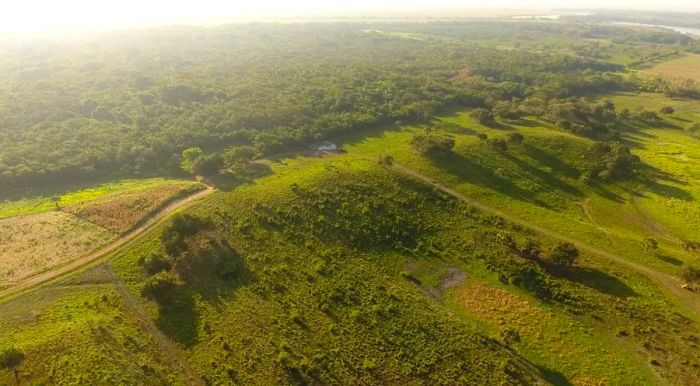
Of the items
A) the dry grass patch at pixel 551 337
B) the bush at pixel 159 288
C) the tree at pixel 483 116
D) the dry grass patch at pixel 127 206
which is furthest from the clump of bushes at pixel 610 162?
the bush at pixel 159 288

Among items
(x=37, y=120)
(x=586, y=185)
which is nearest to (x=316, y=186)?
(x=586, y=185)

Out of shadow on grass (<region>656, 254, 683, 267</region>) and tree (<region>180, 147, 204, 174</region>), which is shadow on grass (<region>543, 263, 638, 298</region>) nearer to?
shadow on grass (<region>656, 254, 683, 267</region>)

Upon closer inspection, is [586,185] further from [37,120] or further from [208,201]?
[37,120]

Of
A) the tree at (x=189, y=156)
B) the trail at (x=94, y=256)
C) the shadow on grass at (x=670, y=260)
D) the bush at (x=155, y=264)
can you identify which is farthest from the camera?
the tree at (x=189, y=156)

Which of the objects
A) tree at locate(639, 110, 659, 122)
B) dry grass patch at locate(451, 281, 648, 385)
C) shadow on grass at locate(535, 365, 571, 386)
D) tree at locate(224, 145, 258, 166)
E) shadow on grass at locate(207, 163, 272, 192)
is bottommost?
shadow on grass at locate(535, 365, 571, 386)

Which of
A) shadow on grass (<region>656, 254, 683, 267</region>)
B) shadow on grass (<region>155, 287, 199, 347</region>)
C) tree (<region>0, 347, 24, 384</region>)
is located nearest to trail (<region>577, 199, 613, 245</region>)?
shadow on grass (<region>656, 254, 683, 267</region>)

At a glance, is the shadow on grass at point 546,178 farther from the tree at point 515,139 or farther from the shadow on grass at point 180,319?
the shadow on grass at point 180,319

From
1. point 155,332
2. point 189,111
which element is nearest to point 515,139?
point 155,332
